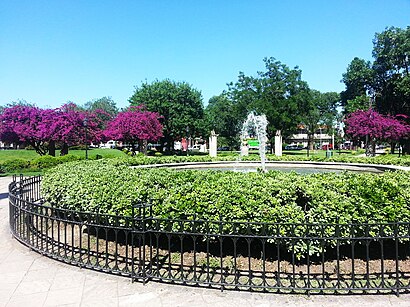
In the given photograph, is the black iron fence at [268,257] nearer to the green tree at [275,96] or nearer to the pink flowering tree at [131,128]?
the pink flowering tree at [131,128]

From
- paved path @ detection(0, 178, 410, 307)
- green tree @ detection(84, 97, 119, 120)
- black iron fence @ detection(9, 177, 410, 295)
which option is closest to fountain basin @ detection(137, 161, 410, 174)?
black iron fence @ detection(9, 177, 410, 295)

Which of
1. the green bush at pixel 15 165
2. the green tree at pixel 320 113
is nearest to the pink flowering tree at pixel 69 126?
the green bush at pixel 15 165

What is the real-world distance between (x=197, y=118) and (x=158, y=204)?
3706 centimetres

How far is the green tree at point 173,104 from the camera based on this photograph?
38906 millimetres

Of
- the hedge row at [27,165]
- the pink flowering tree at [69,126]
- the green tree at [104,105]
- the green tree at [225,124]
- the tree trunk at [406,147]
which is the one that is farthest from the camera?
the green tree at [104,105]

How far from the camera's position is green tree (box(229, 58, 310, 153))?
1497 inches

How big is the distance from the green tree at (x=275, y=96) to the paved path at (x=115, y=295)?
114ft

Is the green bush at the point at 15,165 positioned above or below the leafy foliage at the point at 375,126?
below

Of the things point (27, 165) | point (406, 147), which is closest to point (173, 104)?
point (27, 165)

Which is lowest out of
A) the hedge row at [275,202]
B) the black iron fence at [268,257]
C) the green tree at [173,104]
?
the black iron fence at [268,257]

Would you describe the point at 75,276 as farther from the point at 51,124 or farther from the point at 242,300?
the point at 51,124

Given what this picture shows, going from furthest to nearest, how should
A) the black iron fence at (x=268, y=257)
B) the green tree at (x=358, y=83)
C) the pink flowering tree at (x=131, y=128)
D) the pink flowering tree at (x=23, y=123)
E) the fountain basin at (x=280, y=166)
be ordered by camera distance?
the green tree at (x=358, y=83) → the pink flowering tree at (x=131, y=128) → the pink flowering tree at (x=23, y=123) → the fountain basin at (x=280, y=166) → the black iron fence at (x=268, y=257)

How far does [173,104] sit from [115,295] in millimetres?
36035

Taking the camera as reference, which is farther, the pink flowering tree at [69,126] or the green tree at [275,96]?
the green tree at [275,96]
